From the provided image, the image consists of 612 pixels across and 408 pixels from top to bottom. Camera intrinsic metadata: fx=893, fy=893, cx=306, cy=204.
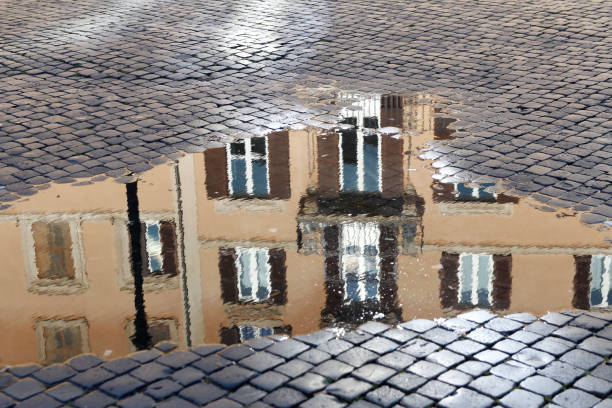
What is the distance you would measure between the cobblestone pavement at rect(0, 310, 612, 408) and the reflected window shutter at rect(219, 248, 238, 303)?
0.76 meters

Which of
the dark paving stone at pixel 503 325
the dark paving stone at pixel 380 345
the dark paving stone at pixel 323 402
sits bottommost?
the dark paving stone at pixel 323 402

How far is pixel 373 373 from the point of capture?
5.46 m

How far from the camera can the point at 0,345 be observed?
19.8ft

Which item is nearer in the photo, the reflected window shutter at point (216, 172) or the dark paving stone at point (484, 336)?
the dark paving stone at point (484, 336)

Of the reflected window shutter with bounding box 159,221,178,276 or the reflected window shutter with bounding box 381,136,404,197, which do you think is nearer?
the reflected window shutter with bounding box 159,221,178,276

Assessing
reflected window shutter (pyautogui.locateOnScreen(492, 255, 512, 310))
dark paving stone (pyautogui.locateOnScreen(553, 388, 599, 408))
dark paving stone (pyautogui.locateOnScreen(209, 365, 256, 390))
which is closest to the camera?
dark paving stone (pyautogui.locateOnScreen(553, 388, 599, 408))

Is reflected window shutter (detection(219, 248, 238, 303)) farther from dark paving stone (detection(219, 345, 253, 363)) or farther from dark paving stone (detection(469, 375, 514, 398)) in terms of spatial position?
dark paving stone (detection(469, 375, 514, 398))

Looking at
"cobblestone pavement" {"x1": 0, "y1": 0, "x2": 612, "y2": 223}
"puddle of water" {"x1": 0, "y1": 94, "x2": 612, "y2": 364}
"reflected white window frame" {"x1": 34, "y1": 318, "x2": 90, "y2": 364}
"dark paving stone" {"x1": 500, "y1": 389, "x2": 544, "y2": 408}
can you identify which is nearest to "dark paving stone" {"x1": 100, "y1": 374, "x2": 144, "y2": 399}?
"puddle of water" {"x1": 0, "y1": 94, "x2": 612, "y2": 364}

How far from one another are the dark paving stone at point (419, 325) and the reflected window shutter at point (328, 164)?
8.36ft

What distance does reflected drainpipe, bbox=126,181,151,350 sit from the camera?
6.09 meters

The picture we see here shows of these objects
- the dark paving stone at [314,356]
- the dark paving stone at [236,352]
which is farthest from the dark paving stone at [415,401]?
the dark paving stone at [236,352]

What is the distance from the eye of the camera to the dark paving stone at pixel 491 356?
5598mm

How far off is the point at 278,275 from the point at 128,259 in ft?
4.10

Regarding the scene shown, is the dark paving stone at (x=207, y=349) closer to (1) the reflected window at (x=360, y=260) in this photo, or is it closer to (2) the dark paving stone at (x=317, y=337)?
(2) the dark paving stone at (x=317, y=337)
